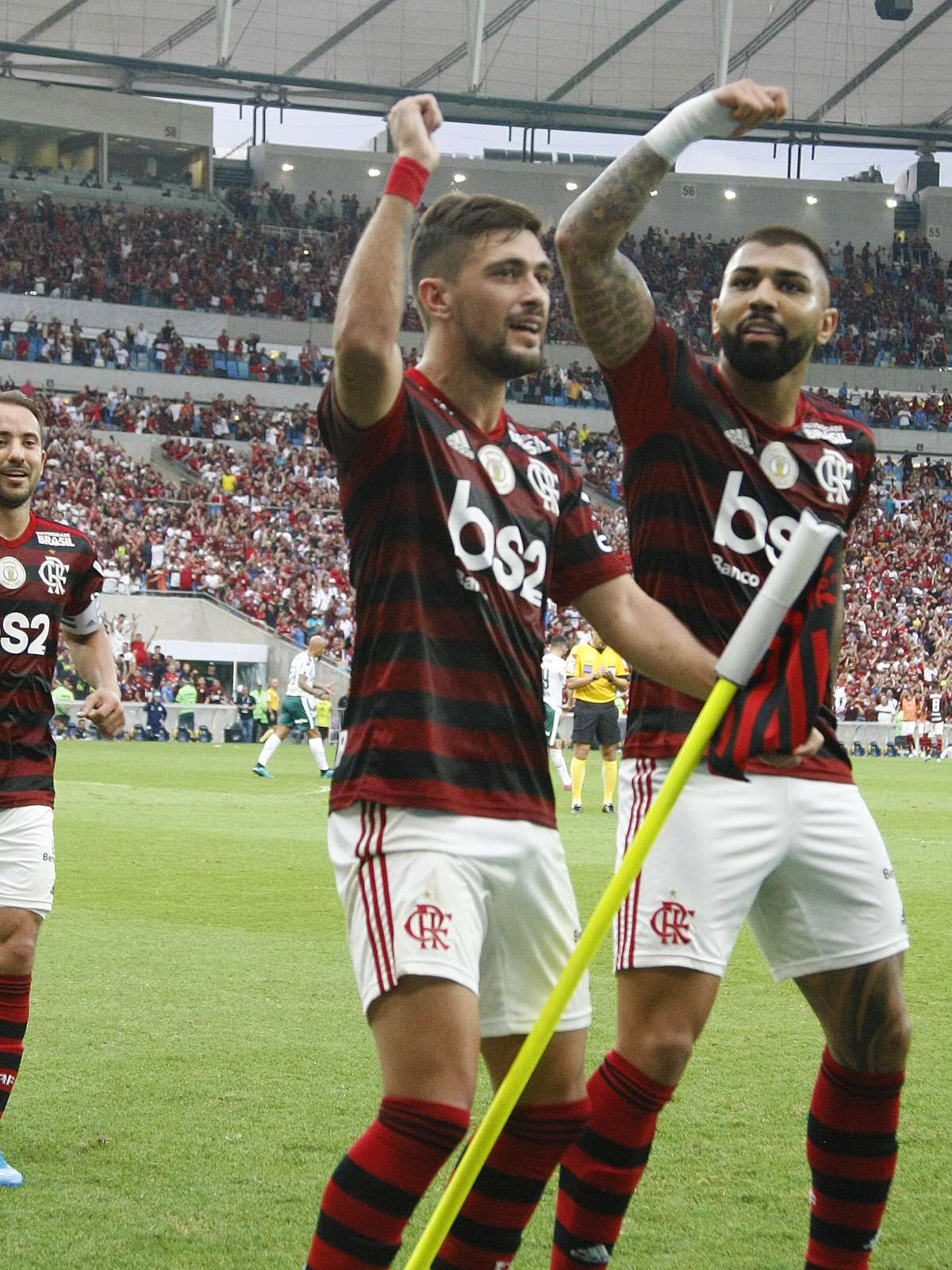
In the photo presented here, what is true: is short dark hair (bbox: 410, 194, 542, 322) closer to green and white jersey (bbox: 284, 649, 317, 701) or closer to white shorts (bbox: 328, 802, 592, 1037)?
white shorts (bbox: 328, 802, 592, 1037)

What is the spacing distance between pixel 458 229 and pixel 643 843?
1.38m

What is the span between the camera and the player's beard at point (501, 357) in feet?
10.8

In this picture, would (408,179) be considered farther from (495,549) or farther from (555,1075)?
(555,1075)

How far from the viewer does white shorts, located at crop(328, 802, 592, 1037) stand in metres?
2.93

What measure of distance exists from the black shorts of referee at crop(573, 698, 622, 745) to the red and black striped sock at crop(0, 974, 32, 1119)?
12.3 m

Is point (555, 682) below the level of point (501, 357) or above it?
below

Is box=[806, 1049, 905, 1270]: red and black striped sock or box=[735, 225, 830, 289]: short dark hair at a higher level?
box=[735, 225, 830, 289]: short dark hair

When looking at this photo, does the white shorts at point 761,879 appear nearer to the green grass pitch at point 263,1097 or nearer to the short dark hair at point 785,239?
the green grass pitch at point 263,1097

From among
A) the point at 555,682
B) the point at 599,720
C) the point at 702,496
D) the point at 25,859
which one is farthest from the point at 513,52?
the point at 702,496

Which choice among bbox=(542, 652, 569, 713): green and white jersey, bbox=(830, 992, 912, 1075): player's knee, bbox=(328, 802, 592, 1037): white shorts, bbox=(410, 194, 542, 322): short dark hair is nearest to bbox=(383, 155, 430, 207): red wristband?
bbox=(410, 194, 542, 322): short dark hair

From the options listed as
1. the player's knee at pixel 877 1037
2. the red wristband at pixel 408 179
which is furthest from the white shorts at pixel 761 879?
the red wristband at pixel 408 179

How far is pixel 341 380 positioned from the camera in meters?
2.91

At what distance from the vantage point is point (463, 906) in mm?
2969

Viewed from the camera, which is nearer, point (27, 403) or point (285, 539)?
point (27, 403)
